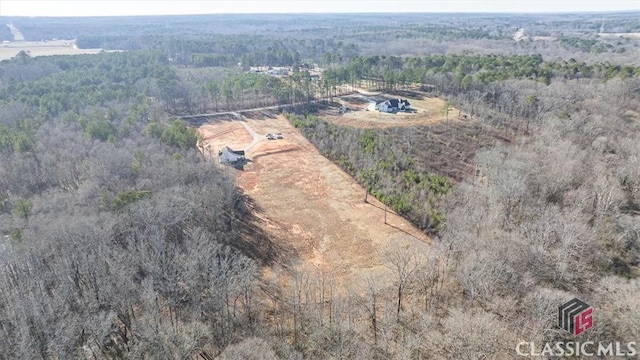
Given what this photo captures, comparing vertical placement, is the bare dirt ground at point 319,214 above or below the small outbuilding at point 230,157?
below

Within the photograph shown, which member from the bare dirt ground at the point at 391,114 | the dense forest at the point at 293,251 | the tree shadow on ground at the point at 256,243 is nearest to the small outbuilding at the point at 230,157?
the dense forest at the point at 293,251

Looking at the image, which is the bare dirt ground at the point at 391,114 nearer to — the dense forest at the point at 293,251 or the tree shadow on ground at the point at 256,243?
the dense forest at the point at 293,251

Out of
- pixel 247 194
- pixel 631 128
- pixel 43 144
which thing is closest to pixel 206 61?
pixel 43 144

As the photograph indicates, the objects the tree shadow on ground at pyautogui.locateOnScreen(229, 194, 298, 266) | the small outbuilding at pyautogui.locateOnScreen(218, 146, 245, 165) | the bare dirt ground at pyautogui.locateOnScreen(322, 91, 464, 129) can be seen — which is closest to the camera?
the tree shadow on ground at pyautogui.locateOnScreen(229, 194, 298, 266)

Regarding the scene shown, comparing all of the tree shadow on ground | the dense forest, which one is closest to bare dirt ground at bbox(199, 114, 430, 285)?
the tree shadow on ground

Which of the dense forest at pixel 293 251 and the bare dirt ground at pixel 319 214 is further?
the bare dirt ground at pixel 319 214

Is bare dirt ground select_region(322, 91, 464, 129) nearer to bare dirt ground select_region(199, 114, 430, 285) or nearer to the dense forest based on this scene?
the dense forest

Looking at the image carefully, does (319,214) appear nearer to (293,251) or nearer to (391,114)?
(293,251)
